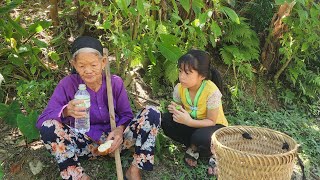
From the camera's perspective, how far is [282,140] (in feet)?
8.21

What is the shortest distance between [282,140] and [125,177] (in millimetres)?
1118

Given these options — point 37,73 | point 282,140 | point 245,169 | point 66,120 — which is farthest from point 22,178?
point 282,140

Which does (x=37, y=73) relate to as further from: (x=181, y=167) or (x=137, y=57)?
(x=181, y=167)

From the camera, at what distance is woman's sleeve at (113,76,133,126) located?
2.70 meters

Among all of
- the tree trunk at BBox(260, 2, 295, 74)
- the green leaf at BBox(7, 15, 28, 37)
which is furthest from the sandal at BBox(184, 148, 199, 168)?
the tree trunk at BBox(260, 2, 295, 74)

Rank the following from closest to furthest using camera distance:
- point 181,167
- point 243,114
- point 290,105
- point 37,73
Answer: point 181,167 < point 37,73 < point 243,114 < point 290,105

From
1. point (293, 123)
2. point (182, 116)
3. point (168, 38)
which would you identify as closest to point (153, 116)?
Answer: point (182, 116)

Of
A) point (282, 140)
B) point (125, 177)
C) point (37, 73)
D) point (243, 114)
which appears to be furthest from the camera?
point (243, 114)

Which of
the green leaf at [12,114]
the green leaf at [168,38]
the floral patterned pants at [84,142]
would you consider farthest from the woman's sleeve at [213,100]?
the green leaf at [12,114]

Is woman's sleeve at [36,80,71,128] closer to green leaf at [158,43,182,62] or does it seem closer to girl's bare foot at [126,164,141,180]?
girl's bare foot at [126,164,141,180]

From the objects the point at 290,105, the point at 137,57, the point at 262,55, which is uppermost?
the point at 137,57

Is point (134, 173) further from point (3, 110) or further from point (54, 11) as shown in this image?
point (54, 11)

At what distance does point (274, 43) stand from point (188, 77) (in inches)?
81.4

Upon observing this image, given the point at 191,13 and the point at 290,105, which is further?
the point at 290,105
